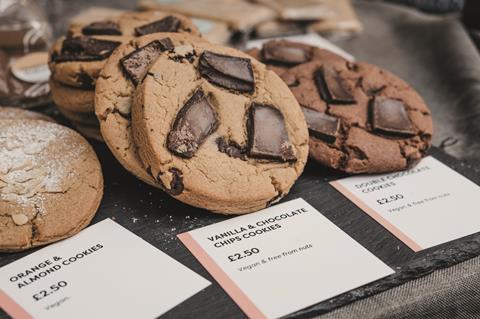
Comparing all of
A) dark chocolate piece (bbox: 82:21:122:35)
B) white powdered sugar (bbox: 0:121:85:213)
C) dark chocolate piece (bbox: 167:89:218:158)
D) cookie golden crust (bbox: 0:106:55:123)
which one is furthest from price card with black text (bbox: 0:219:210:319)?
dark chocolate piece (bbox: 82:21:122:35)

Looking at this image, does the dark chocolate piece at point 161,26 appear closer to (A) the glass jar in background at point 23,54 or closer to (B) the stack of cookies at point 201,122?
(B) the stack of cookies at point 201,122

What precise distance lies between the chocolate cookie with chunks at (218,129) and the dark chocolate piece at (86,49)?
0.20 metres

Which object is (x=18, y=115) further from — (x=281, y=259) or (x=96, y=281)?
(x=281, y=259)

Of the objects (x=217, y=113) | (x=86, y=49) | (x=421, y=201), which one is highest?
(x=86, y=49)

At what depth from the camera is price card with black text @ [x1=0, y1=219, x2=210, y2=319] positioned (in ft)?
3.53

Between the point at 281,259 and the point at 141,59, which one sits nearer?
the point at 281,259

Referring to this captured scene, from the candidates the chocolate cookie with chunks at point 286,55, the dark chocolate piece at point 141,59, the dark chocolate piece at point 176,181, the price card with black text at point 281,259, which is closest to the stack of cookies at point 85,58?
the dark chocolate piece at point 141,59

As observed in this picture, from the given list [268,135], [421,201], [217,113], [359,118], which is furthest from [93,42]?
[421,201]

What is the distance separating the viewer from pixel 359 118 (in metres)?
1.59

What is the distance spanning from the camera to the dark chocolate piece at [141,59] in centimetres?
139

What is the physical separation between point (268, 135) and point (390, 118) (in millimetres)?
402

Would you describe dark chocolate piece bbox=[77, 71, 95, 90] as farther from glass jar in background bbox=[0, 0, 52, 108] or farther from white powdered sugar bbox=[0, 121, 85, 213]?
glass jar in background bbox=[0, 0, 52, 108]

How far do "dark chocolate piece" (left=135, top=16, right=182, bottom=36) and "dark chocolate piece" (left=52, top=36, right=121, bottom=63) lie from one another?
0.09 m

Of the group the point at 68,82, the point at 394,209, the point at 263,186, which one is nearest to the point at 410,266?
the point at 394,209
